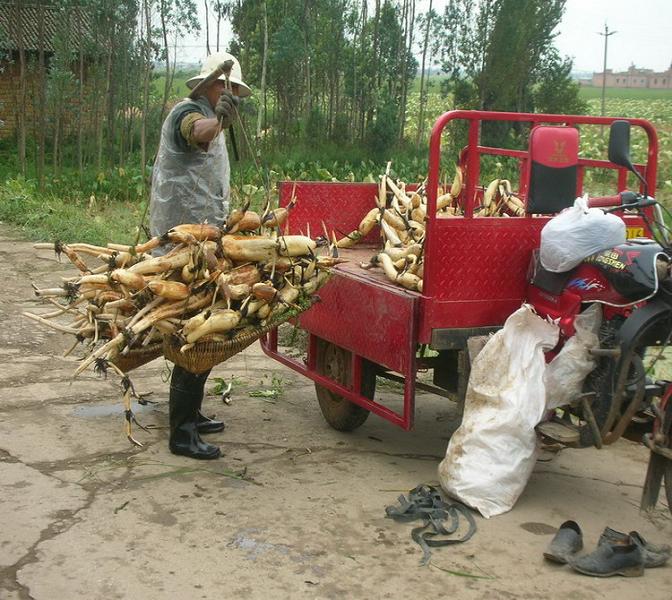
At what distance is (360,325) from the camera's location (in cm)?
513

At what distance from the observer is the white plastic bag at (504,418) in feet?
14.4

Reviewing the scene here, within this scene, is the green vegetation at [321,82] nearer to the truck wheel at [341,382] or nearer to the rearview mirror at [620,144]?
the truck wheel at [341,382]

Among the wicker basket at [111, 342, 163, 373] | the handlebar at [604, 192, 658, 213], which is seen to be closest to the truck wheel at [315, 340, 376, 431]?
the wicker basket at [111, 342, 163, 373]

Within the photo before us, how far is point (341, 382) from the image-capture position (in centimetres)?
569

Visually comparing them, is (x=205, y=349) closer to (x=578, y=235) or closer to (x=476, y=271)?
(x=476, y=271)

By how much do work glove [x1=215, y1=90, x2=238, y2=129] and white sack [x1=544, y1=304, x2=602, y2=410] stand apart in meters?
1.96

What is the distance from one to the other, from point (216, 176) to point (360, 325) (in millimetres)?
1180

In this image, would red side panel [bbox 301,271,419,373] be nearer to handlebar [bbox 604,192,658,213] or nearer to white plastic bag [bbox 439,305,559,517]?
white plastic bag [bbox 439,305,559,517]

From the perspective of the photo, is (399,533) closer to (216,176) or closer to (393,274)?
(393,274)

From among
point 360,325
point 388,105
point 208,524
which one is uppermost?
point 388,105

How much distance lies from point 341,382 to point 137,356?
1.44m

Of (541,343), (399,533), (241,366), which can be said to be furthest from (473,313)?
(241,366)

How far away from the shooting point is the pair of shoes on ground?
12.6ft

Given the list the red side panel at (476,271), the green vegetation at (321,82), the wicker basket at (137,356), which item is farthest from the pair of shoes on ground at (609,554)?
the green vegetation at (321,82)
